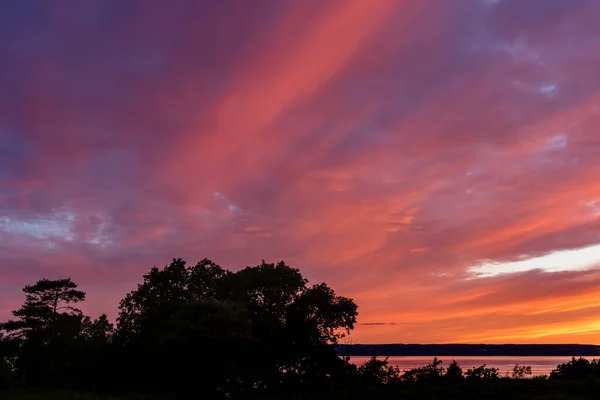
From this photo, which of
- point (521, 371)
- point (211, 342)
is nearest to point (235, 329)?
point (211, 342)

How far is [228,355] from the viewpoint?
1677 inches

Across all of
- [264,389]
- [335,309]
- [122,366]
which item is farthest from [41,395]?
[335,309]

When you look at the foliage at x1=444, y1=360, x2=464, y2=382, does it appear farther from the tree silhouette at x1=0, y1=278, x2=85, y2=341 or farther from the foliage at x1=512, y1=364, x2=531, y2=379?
the tree silhouette at x1=0, y1=278, x2=85, y2=341

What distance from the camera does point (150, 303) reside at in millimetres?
54688

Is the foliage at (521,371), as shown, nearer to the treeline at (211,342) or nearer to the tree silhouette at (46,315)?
the treeline at (211,342)

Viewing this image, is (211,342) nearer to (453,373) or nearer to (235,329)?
(235,329)

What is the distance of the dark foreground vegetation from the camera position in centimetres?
3790

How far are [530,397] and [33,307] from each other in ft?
201

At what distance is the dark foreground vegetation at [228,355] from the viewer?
1492 inches

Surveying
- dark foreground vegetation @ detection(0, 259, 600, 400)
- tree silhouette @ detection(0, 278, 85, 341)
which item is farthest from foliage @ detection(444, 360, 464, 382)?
tree silhouette @ detection(0, 278, 85, 341)

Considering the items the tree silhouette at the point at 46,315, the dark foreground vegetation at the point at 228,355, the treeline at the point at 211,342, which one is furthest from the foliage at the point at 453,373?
the tree silhouette at the point at 46,315

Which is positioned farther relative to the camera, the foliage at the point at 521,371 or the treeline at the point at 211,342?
the treeline at the point at 211,342

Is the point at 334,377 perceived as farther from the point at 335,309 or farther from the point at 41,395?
the point at 41,395

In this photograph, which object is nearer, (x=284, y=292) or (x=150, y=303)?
(x=284, y=292)
